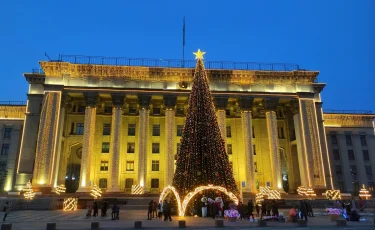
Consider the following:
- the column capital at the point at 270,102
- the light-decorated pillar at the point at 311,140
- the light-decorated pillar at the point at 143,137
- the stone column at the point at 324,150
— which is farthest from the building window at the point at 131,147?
the stone column at the point at 324,150

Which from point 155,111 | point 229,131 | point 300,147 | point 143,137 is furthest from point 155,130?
point 300,147

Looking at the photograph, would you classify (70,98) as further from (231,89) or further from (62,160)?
(231,89)

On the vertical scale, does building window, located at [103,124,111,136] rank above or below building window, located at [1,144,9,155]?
above

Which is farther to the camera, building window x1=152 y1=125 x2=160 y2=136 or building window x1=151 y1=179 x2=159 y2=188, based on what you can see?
building window x1=152 y1=125 x2=160 y2=136

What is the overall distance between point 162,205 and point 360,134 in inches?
1782

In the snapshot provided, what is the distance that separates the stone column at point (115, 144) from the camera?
3954 centimetres

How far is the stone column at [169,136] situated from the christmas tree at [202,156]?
16453 millimetres

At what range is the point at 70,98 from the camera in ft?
147

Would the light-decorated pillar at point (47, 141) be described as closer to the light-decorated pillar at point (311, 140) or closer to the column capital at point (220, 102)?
the column capital at point (220, 102)

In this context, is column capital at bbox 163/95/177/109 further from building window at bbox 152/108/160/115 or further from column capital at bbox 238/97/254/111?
column capital at bbox 238/97/254/111

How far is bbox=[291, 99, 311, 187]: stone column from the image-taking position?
41.8 meters

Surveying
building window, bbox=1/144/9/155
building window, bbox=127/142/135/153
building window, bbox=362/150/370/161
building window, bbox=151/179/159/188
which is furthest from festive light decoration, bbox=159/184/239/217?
building window, bbox=362/150/370/161

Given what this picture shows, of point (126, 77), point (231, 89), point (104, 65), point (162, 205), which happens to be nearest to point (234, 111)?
point (231, 89)

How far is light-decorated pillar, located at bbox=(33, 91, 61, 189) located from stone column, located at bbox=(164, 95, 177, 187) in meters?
14.2
